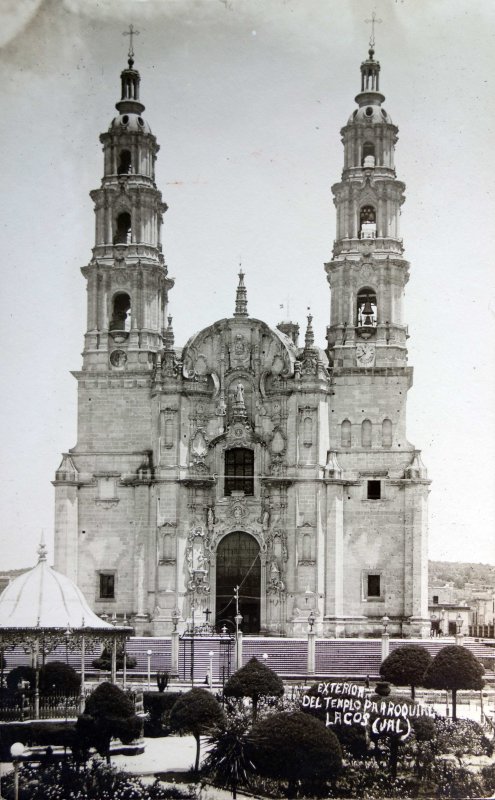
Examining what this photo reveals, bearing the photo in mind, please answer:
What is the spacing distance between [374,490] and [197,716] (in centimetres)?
2481

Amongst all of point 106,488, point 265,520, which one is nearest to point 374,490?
point 265,520

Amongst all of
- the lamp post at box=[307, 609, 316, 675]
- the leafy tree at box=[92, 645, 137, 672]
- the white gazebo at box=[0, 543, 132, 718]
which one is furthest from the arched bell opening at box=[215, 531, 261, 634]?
Answer: the white gazebo at box=[0, 543, 132, 718]

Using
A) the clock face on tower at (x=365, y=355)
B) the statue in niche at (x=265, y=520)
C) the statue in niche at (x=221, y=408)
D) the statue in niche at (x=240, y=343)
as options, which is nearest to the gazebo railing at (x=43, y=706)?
the statue in niche at (x=265, y=520)

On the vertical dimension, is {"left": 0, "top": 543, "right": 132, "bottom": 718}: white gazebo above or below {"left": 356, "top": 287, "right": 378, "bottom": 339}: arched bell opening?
below

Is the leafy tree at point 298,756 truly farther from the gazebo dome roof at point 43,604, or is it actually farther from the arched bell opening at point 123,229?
the arched bell opening at point 123,229

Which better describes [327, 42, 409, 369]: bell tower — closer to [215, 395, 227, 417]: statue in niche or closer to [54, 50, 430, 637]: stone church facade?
[54, 50, 430, 637]: stone church facade

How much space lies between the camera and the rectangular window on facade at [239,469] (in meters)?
58.2

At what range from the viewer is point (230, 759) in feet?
107

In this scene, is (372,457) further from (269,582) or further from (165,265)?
(165,265)

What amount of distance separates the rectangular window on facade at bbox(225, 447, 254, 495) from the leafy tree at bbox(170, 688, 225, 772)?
23806 mm

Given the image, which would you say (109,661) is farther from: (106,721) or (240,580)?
(106,721)

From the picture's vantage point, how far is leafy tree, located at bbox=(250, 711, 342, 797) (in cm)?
3172

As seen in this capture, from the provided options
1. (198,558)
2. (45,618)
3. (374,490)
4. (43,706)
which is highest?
(374,490)

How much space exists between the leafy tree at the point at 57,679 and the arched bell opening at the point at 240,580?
1770 centimetres
